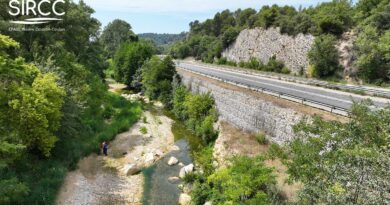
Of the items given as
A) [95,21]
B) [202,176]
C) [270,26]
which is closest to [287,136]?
[202,176]

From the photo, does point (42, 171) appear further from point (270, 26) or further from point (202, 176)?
point (270, 26)

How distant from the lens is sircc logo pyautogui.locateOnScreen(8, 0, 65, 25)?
2608cm

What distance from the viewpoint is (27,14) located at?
1061 inches

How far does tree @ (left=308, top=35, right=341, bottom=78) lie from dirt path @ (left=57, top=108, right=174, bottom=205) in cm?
2142

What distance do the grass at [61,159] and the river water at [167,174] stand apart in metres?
5.51

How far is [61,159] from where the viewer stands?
22984 mm

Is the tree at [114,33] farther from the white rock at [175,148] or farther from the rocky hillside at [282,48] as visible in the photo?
the white rock at [175,148]

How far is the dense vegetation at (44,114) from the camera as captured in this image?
614 inches

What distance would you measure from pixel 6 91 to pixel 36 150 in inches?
262

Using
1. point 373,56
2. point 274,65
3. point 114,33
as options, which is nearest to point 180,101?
point 274,65

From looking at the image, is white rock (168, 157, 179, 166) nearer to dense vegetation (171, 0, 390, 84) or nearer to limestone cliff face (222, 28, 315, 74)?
dense vegetation (171, 0, 390, 84)

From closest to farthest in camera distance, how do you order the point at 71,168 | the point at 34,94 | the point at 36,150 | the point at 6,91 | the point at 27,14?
1. the point at 6,91
2. the point at 34,94
3. the point at 36,150
4. the point at 71,168
5. the point at 27,14

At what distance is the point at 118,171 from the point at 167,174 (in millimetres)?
3774

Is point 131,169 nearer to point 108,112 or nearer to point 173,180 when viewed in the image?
point 173,180
